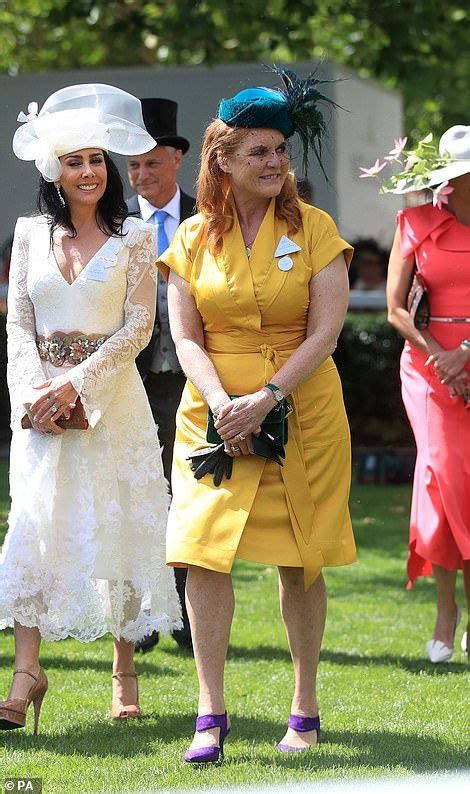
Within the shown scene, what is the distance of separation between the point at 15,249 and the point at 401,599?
4.13 m

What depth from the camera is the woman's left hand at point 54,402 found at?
5121mm

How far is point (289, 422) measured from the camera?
4.94m

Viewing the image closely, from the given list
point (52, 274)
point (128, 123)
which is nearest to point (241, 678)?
point (52, 274)

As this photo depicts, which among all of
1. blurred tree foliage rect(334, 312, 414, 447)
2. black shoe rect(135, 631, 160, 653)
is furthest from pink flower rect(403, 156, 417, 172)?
blurred tree foliage rect(334, 312, 414, 447)

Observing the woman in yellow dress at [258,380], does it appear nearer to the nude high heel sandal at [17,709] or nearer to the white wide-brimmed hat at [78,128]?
the white wide-brimmed hat at [78,128]

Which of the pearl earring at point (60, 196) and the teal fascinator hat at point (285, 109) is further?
the pearl earring at point (60, 196)

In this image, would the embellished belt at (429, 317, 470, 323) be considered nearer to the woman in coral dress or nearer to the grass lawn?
the woman in coral dress

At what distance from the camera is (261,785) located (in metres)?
4.43

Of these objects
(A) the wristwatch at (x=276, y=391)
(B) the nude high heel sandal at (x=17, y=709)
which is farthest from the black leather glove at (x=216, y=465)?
(B) the nude high heel sandal at (x=17, y=709)

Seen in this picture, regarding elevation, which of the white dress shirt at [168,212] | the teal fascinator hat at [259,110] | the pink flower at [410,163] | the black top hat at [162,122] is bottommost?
the white dress shirt at [168,212]

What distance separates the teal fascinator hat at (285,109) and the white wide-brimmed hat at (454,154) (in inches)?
52.7

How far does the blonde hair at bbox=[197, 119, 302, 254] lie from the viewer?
495 cm

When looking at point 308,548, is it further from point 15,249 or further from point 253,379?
point 15,249

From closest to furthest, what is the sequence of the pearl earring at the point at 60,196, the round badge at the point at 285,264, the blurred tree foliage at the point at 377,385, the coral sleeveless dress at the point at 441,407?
the round badge at the point at 285,264 → the pearl earring at the point at 60,196 → the coral sleeveless dress at the point at 441,407 → the blurred tree foliage at the point at 377,385
